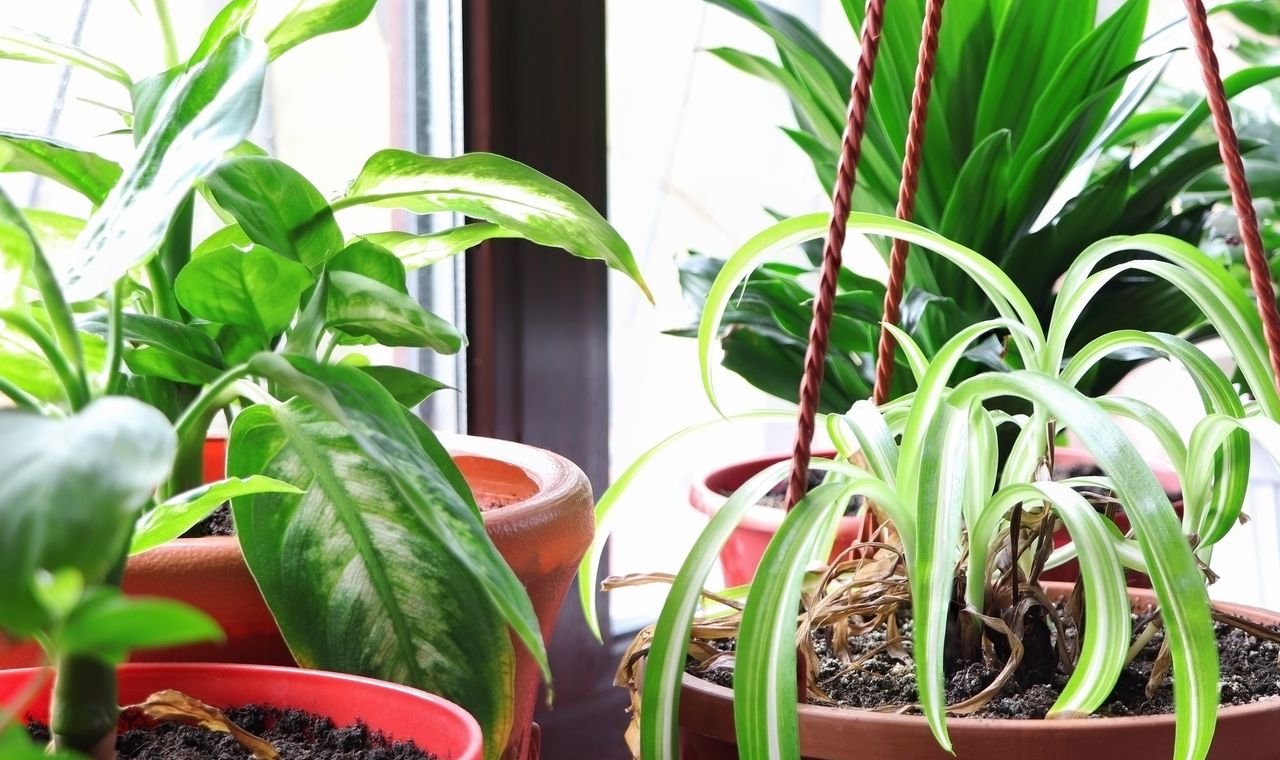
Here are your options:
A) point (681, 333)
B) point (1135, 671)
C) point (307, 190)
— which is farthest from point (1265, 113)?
point (307, 190)

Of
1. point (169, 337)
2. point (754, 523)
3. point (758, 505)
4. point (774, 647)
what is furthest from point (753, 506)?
point (169, 337)

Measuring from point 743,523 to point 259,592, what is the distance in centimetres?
51

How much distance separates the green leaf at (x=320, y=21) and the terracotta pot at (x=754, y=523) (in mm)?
440

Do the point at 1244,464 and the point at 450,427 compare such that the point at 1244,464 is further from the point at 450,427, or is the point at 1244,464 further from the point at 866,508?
the point at 450,427

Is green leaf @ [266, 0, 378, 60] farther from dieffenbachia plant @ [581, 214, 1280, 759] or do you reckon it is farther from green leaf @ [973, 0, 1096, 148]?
green leaf @ [973, 0, 1096, 148]

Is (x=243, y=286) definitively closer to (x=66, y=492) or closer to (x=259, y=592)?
(x=259, y=592)

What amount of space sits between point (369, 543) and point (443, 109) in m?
0.64

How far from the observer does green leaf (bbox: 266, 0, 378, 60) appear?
70cm

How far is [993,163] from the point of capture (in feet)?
3.30

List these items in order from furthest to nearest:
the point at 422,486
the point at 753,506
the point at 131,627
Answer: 1. the point at 753,506
2. the point at 422,486
3. the point at 131,627

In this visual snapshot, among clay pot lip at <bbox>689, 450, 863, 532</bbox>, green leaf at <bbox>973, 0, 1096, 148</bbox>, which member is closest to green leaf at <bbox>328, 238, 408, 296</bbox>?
clay pot lip at <bbox>689, 450, 863, 532</bbox>

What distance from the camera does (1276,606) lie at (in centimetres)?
173

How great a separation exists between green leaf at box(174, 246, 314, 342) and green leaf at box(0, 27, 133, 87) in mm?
167

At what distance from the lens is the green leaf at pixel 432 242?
29.3 inches
